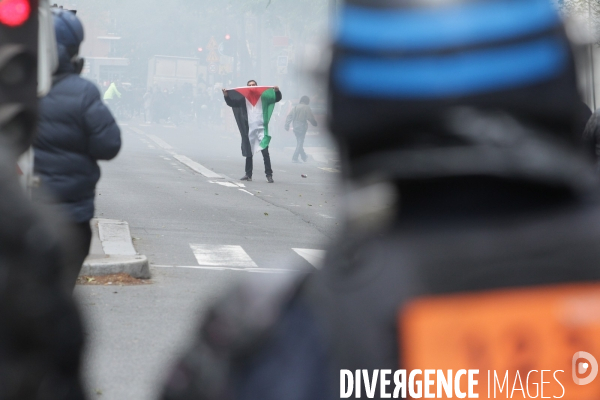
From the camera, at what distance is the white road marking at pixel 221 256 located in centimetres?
952

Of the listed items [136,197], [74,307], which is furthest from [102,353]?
[136,197]

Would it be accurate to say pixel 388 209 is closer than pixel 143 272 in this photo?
Yes

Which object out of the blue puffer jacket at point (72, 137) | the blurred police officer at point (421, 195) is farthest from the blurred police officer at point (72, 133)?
the blurred police officer at point (421, 195)

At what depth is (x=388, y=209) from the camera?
1118 millimetres

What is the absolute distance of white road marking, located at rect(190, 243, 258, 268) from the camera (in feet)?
31.2

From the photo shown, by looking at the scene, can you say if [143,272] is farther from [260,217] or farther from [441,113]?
[441,113]

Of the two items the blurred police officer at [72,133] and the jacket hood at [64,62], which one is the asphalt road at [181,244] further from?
the jacket hood at [64,62]

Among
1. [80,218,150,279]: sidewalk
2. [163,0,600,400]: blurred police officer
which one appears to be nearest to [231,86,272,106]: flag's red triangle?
[80,218,150,279]: sidewalk

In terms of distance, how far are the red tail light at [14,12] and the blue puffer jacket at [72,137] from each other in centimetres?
149

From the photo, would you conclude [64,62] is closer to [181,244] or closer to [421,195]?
[421,195]

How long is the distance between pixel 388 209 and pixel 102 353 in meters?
4.79

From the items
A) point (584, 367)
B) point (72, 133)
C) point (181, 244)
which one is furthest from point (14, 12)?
point (181, 244)

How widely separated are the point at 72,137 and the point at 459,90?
3.87 m

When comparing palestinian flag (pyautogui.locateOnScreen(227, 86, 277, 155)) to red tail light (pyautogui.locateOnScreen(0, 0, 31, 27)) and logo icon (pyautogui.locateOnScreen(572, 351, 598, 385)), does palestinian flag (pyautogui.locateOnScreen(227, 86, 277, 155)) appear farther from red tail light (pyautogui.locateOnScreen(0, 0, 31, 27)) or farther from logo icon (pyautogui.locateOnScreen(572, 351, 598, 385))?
logo icon (pyautogui.locateOnScreen(572, 351, 598, 385))
